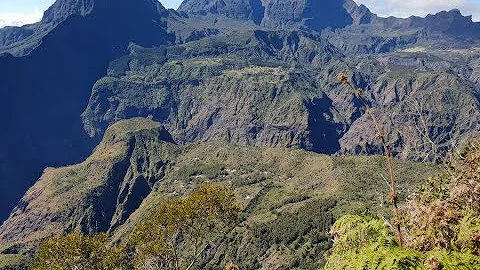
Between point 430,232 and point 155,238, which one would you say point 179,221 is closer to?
point 155,238

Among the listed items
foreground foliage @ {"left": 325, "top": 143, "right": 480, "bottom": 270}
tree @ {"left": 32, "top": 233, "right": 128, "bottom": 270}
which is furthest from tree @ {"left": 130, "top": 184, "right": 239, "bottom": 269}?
foreground foliage @ {"left": 325, "top": 143, "right": 480, "bottom": 270}

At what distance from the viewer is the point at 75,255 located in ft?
197

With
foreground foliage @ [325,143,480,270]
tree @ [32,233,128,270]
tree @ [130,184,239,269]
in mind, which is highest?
foreground foliage @ [325,143,480,270]

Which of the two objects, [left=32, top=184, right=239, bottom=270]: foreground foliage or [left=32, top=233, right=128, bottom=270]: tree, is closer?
[left=32, top=233, right=128, bottom=270]: tree

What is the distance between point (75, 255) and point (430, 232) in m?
52.1

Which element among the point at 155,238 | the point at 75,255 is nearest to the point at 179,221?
the point at 155,238

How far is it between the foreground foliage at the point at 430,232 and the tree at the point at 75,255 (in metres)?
46.9

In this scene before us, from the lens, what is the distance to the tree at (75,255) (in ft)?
193

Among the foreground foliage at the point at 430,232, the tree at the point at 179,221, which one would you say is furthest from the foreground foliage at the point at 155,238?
the foreground foliage at the point at 430,232

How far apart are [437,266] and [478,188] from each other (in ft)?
17.6

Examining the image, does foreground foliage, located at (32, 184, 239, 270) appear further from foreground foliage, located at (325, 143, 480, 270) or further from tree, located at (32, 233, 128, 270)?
foreground foliage, located at (325, 143, 480, 270)

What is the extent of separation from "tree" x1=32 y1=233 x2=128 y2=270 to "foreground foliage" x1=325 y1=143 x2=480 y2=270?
1847 inches

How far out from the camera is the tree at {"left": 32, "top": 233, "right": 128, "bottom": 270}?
58.8m

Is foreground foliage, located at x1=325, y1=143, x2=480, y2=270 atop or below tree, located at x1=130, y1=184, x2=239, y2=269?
atop
